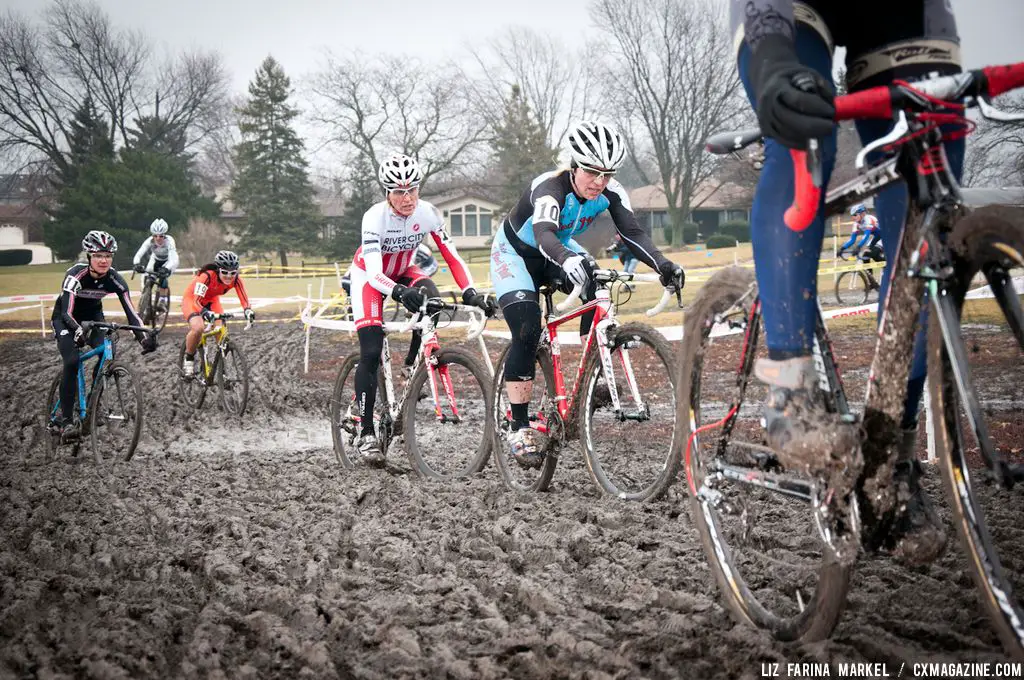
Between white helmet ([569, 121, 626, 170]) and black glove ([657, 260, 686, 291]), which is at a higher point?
white helmet ([569, 121, 626, 170])

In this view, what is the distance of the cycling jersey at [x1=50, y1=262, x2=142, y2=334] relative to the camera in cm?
809

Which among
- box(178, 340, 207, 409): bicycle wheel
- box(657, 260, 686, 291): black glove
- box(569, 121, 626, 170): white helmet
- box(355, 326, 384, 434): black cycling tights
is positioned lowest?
box(178, 340, 207, 409): bicycle wheel

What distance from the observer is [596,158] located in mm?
4789

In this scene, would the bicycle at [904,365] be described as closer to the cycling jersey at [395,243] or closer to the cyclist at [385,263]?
the cyclist at [385,263]

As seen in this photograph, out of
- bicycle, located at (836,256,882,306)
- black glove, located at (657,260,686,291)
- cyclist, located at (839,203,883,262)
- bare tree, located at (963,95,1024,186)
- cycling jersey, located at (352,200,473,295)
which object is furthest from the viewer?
bicycle, located at (836,256,882,306)

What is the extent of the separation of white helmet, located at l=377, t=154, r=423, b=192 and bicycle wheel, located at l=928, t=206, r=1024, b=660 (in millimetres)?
5084

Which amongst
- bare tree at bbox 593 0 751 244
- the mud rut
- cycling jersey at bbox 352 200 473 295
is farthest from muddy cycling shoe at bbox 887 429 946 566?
bare tree at bbox 593 0 751 244

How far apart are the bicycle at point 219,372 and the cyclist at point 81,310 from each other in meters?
1.82

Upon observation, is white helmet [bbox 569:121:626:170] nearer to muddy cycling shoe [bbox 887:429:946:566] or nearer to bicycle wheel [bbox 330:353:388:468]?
bicycle wheel [bbox 330:353:388:468]

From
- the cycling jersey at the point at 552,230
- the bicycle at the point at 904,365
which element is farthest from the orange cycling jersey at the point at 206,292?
the bicycle at the point at 904,365

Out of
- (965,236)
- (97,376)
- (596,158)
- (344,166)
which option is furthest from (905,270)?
(344,166)

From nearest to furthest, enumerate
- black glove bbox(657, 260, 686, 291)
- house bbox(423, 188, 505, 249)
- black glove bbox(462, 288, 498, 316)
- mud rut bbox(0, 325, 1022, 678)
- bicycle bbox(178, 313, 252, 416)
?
mud rut bbox(0, 325, 1022, 678), black glove bbox(657, 260, 686, 291), black glove bbox(462, 288, 498, 316), bicycle bbox(178, 313, 252, 416), house bbox(423, 188, 505, 249)

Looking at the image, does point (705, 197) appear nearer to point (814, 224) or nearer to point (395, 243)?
point (395, 243)

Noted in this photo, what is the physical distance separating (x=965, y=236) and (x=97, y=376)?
802 cm
